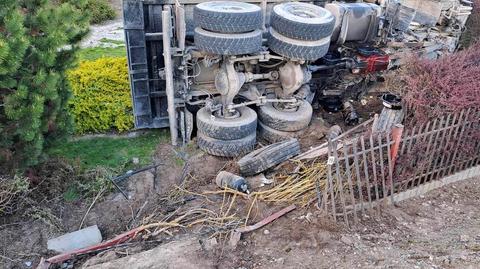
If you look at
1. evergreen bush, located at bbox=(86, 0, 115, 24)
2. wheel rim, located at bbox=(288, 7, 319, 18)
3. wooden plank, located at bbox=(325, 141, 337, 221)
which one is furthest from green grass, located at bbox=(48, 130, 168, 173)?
evergreen bush, located at bbox=(86, 0, 115, 24)

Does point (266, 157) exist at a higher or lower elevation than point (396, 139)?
lower

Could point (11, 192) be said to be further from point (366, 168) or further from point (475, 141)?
point (475, 141)

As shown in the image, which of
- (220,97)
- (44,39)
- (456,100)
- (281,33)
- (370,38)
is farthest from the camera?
(370,38)

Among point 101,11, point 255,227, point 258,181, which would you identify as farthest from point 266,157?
point 101,11

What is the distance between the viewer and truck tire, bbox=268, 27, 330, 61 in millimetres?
6285

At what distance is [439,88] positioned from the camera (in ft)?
17.8

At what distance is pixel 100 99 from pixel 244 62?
251 cm

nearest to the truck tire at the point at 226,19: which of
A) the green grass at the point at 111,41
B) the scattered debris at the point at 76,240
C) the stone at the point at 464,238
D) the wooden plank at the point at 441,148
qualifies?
the wooden plank at the point at 441,148

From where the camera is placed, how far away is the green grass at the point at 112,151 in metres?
6.42

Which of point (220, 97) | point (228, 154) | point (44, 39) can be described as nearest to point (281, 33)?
point (220, 97)

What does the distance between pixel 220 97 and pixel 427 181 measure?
3381 millimetres

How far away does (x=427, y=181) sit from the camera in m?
5.56

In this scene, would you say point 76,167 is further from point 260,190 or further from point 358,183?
point 358,183

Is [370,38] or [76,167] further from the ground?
[370,38]
